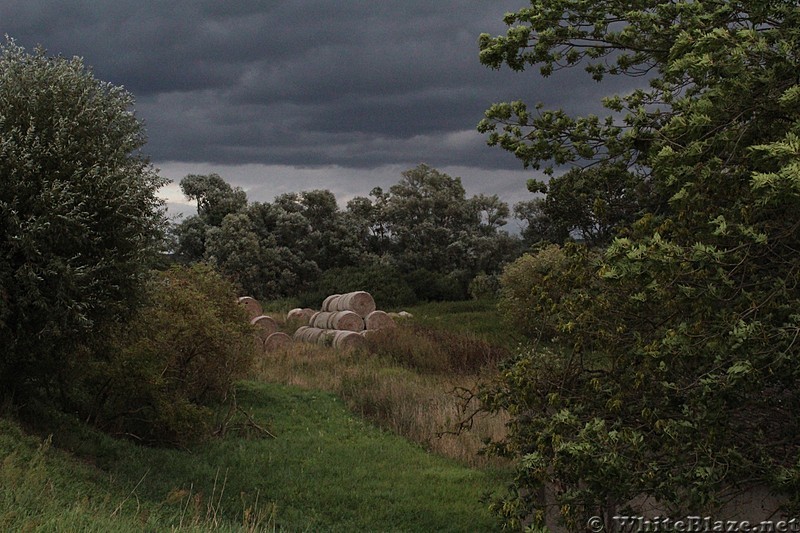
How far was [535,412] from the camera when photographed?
1032cm

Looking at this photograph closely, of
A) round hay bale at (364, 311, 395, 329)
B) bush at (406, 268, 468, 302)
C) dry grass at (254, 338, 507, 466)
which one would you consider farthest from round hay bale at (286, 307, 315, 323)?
bush at (406, 268, 468, 302)

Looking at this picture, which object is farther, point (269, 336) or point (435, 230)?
point (435, 230)

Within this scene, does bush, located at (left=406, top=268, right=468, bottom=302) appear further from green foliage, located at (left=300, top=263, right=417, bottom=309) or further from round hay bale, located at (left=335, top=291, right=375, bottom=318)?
round hay bale, located at (left=335, top=291, right=375, bottom=318)

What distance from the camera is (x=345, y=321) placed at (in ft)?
109

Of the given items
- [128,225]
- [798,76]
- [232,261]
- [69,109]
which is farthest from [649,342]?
[232,261]

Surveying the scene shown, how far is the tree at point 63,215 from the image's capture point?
41.8ft

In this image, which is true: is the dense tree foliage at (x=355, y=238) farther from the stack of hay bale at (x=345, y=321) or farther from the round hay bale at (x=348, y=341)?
the round hay bale at (x=348, y=341)

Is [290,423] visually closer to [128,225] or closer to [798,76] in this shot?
[128,225]

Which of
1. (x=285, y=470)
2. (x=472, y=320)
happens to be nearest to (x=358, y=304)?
(x=472, y=320)

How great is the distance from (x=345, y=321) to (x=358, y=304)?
2.09 metres

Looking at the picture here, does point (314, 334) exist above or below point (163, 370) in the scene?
below

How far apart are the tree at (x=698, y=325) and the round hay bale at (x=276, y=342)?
21696 millimetres

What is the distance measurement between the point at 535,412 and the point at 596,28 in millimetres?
6466

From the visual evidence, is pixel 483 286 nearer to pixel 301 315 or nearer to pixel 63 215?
pixel 301 315
